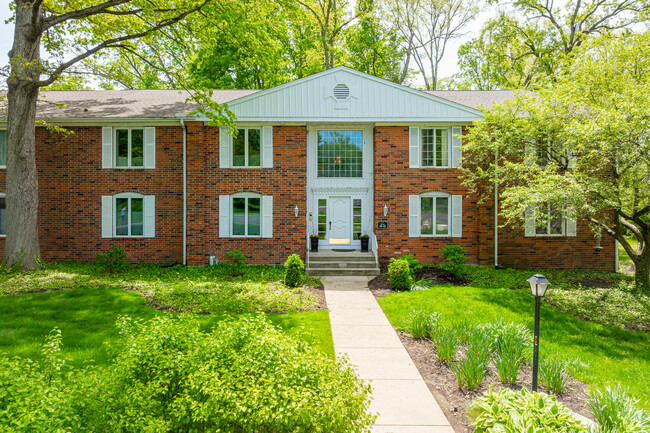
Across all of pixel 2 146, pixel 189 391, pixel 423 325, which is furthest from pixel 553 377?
pixel 2 146

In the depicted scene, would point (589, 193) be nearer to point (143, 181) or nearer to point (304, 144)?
point (304, 144)

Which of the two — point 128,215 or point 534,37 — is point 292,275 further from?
point 534,37

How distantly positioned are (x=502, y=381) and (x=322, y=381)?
9.82 feet


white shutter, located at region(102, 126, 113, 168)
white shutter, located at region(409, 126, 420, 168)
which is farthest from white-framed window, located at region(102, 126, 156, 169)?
white shutter, located at region(409, 126, 420, 168)

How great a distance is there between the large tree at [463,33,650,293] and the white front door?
480 cm

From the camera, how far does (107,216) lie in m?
13.4

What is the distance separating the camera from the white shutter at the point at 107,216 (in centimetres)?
1334

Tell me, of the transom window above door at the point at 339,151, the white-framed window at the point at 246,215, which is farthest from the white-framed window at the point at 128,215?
the transom window above door at the point at 339,151

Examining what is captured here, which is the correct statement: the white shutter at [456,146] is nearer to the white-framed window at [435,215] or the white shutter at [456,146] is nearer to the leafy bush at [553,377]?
the white-framed window at [435,215]

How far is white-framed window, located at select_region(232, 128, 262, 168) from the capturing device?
523 inches

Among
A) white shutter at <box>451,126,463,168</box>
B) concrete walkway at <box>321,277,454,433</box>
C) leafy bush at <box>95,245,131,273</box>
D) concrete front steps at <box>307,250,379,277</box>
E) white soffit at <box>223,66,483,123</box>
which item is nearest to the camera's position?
concrete walkway at <box>321,277,454,433</box>

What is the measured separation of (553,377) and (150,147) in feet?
44.2

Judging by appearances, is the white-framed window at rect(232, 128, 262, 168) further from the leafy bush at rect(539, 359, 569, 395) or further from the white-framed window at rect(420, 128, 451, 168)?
the leafy bush at rect(539, 359, 569, 395)

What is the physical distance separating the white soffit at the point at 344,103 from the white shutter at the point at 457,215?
2.78 m
